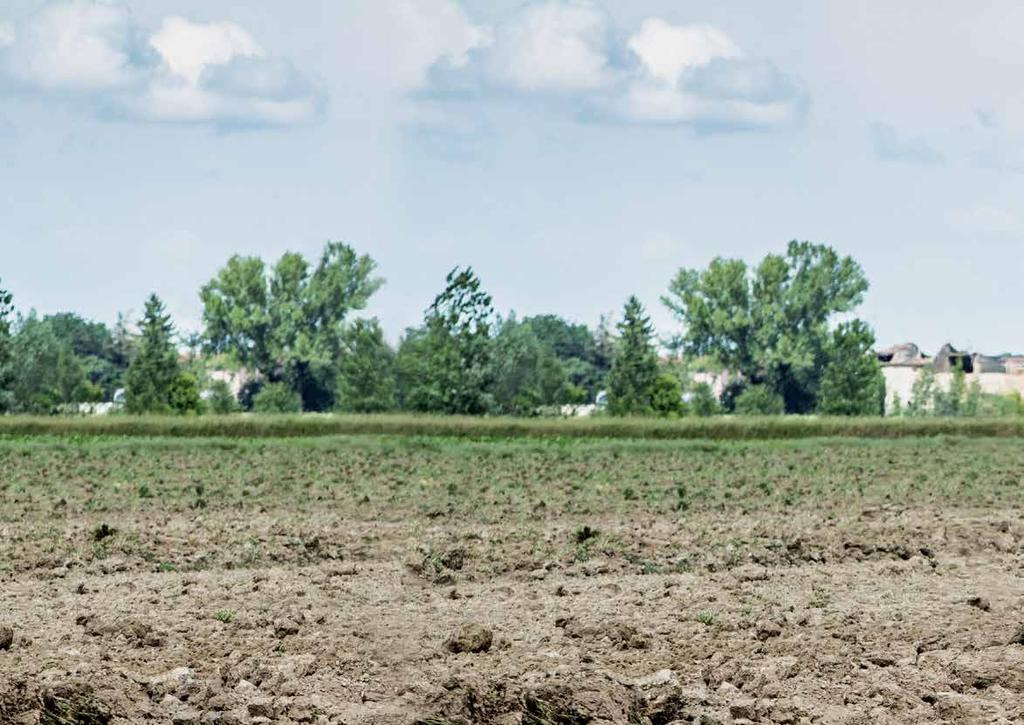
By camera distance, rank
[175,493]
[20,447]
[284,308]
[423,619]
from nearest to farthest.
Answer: [423,619] < [175,493] < [20,447] < [284,308]

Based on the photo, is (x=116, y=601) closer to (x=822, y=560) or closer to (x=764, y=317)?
(x=822, y=560)

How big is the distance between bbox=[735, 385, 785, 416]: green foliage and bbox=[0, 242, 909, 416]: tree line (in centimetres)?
15

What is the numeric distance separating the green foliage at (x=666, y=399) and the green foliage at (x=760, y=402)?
15.1m

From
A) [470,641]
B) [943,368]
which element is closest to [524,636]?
[470,641]

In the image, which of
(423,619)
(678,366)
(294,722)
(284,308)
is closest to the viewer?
(294,722)

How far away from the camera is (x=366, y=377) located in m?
50.3

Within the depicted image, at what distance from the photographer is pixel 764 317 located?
81.0 meters

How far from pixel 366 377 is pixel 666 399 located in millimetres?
10299

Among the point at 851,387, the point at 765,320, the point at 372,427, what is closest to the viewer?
the point at 372,427

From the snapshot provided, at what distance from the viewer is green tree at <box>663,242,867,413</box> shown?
3127 inches

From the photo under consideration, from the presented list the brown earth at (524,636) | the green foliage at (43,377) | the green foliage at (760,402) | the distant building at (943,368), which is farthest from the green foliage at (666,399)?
the distant building at (943,368)

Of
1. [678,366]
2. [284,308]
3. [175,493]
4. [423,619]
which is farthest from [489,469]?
[678,366]

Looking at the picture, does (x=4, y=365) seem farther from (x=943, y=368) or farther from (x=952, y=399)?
(x=943, y=368)

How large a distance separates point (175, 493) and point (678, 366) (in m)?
54.9
